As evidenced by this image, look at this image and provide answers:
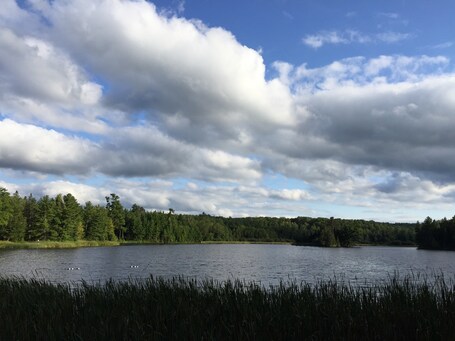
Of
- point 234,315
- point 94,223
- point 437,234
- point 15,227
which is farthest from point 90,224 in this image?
point 234,315

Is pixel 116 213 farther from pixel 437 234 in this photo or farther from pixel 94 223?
pixel 437 234

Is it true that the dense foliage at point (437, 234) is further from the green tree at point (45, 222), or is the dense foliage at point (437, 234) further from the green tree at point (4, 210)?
the green tree at point (4, 210)

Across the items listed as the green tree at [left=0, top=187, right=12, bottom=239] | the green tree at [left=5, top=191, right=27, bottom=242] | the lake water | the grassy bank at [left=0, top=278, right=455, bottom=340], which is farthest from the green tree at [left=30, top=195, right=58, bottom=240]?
the grassy bank at [left=0, top=278, right=455, bottom=340]

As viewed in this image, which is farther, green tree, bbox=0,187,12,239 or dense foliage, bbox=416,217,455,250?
dense foliage, bbox=416,217,455,250

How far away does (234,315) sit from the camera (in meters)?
10.8

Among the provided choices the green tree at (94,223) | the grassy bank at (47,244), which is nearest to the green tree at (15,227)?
the grassy bank at (47,244)

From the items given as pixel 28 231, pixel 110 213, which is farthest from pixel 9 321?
pixel 110 213

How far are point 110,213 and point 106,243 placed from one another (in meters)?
21.7

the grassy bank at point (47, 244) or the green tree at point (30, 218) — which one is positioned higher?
the green tree at point (30, 218)

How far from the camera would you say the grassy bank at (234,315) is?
366 inches

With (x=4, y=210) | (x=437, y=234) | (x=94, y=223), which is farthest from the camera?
(x=437, y=234)

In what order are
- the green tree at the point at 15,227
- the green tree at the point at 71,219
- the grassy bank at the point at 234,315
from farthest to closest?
the green tree at the point at 71,219, the green tree at the point at 15,227, the grassy bank at the point at 234,315

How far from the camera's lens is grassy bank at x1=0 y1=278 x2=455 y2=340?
9.30m

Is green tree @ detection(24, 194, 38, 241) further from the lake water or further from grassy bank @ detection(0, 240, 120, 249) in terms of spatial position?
the lake water
